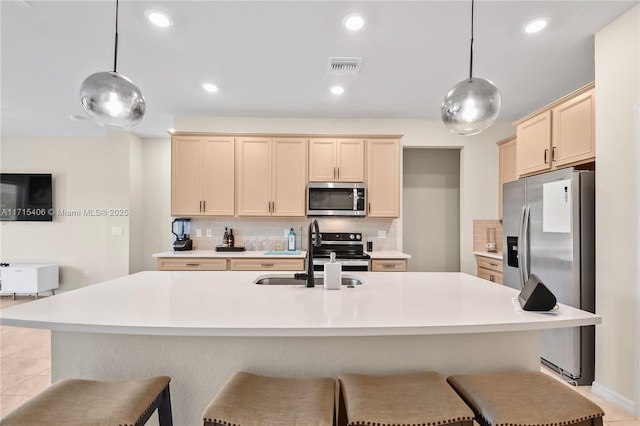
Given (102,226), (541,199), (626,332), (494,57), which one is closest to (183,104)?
(102,226)

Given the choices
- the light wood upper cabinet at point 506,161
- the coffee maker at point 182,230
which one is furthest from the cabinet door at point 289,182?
the light wood upper cabinet at point 506,161

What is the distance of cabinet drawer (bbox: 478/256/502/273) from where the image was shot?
3665 millimetres

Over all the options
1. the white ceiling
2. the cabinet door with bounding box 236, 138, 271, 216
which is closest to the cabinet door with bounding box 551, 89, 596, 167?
the white ceiling

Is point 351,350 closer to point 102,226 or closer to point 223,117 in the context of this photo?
point 223,117

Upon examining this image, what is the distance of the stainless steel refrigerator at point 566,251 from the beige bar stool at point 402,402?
6.14 feet

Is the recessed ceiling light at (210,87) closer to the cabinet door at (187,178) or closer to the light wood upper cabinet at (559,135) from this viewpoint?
the cabinet door at (187,178)

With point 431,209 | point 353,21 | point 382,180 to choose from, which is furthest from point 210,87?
point 431,209

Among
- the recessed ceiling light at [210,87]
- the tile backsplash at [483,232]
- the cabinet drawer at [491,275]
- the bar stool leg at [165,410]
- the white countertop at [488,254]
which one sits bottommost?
the bar stool leg at [165,410]

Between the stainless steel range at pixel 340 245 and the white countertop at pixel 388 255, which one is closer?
the white countertop at pixel 388 255

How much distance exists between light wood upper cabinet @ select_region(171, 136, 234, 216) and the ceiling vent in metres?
1.76

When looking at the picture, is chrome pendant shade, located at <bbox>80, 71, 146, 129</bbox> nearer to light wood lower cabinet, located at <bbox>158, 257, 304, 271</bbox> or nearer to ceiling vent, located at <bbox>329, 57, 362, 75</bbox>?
ceiling vent, located at <bbox>329, 57, 362, 75</bbox>

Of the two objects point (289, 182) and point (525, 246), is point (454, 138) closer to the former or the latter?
point (525, 246)

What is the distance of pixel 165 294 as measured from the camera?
63.9 inches

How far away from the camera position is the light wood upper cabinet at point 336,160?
4051mm
